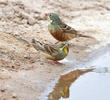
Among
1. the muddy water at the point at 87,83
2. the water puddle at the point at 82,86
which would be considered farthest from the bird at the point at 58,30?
the water puddle at the point at 82,86

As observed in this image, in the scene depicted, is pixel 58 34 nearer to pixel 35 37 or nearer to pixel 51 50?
pixel 35 37

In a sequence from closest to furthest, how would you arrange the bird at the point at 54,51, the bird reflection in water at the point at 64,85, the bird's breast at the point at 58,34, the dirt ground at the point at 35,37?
1. the bird reflection in water at the point at 64,85
2. the dirt ground at the point at 35,37
3. the bird at the point at 54,51
4. the bird's breast at the point at 58,34

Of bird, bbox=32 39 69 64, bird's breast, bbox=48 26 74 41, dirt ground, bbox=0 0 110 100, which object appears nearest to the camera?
dirt ground, bbox=0 0 110 100

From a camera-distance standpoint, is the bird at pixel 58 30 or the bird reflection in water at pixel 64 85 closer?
the bird reflection in water at pixel 64 85

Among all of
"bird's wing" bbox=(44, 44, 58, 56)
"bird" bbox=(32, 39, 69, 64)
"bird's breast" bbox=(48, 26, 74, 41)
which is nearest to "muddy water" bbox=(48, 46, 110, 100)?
"bird" bbox=(32, 39, 69, 64)

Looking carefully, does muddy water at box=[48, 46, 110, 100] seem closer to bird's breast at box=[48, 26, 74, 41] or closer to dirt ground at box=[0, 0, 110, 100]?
dirt ground at box=[0, 0, 110, 100]

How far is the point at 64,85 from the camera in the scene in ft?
28.7

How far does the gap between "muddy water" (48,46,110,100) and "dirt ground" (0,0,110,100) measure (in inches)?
8.8

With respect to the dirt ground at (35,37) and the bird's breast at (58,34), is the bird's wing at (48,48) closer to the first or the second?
the dirt ground at (35,37)

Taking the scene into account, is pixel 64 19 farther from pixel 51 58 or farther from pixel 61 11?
pixel 51 58

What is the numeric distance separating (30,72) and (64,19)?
4.32m

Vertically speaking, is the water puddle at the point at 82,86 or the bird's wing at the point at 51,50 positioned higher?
the bird's wing at the point at 51,50

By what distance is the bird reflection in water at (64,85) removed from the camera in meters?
8.18

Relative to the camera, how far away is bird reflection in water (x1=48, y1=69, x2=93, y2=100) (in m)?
8.18
